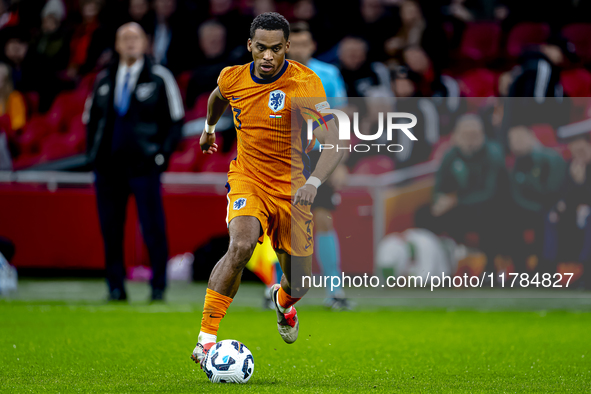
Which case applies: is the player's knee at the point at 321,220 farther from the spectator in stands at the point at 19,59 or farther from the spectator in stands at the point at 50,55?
the spectator in stands at the point at 19,59

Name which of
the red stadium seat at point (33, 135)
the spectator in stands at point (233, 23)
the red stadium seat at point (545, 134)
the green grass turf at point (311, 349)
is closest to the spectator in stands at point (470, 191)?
the red stadium seat at point (545, 134)

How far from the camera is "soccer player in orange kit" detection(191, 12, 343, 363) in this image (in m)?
4.00

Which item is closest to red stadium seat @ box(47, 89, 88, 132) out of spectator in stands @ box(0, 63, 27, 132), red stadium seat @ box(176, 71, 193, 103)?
spectator in stands @ box(0, 63, 27, 132)

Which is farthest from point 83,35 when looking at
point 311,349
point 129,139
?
point 311,349

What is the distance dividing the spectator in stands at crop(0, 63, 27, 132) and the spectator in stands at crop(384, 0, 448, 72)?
5201mm

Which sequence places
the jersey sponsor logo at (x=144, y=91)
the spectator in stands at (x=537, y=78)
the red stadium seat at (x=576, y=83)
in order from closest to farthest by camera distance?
the jersey sponsor logo at (x=144, y=91)
the spectator in stands at (x=537, y=78)
the red stadium seat at (x=576, y=83)

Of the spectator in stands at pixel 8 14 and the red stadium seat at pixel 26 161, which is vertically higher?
the spectator in stands at pixel 8 14

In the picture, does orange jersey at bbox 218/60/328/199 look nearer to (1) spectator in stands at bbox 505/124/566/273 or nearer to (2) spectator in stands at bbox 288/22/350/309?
(2) spectator in stands at bbox 288/22/350/309

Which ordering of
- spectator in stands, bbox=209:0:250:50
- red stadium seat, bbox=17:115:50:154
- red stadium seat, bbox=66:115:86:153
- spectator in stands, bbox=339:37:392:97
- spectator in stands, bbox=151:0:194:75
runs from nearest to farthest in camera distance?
spectator in stands, bbox=339:37:392:97
red stadium seat, bbox=66:115:86:153
red stadium seat, bbox=17:115:50:154
spectator in stands, bbox=209:0:250:50
spectator in stands, bbox=151:0:194:75

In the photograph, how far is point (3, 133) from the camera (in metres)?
10.6

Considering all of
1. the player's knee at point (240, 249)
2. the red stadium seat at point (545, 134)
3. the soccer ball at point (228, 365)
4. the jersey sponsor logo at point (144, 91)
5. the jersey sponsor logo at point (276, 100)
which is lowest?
the soccer ball at point (228, 365)

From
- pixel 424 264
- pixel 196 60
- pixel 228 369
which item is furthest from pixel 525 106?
pixel 196 60

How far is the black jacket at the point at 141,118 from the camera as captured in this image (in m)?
7.32

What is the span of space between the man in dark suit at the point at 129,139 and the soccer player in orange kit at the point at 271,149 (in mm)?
2965
